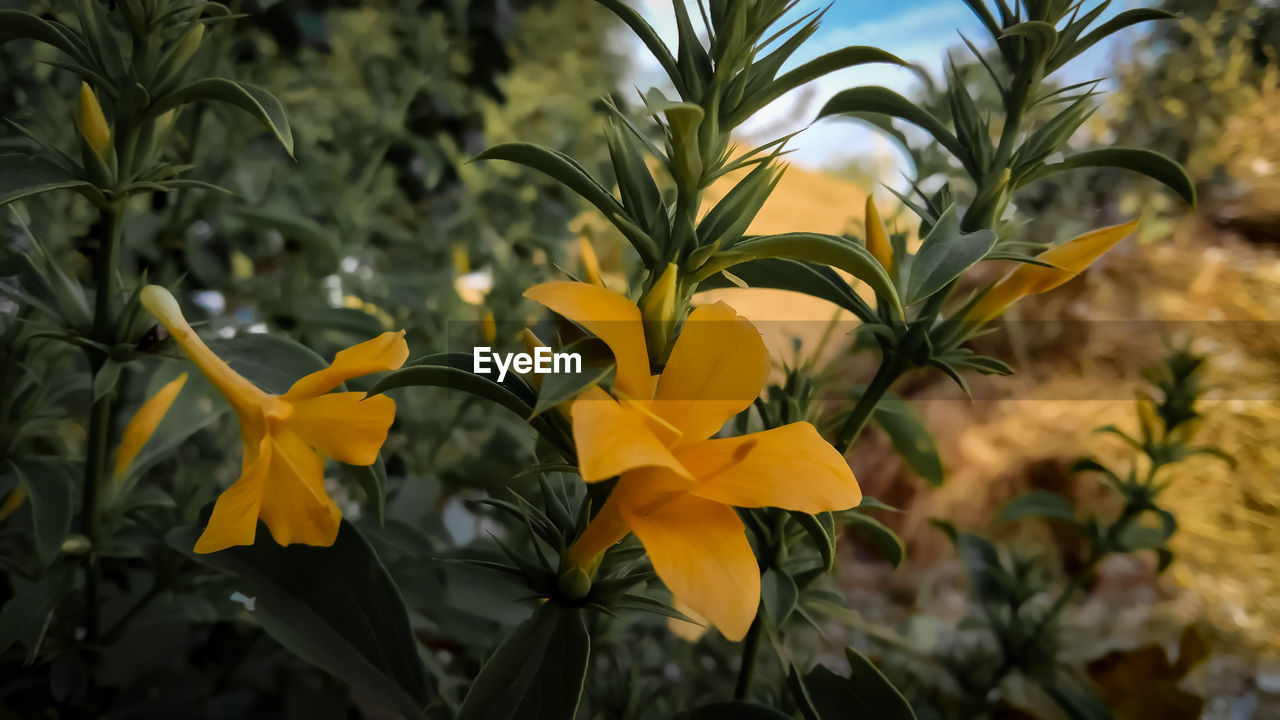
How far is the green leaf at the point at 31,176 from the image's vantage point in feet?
1.04

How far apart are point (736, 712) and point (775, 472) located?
7.6 inches

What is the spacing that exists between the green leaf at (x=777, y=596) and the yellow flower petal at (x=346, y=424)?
0.63 feet

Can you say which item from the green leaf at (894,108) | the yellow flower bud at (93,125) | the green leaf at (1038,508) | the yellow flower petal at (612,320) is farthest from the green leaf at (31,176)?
the green leaf at (1038,508)

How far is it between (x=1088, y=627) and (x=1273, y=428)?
1.71 feet

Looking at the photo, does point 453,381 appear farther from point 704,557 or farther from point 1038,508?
point 1038,508

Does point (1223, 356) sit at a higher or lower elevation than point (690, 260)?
lower

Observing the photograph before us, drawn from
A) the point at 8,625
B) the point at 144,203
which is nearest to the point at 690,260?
the point at 8,625

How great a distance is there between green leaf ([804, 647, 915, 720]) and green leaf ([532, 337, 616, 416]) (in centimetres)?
20

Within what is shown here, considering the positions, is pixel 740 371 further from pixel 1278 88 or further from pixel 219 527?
pixel 1278 88

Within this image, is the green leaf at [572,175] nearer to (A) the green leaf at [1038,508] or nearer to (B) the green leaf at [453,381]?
(B) the green leaf at [453,381]

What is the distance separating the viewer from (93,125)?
0.34 m

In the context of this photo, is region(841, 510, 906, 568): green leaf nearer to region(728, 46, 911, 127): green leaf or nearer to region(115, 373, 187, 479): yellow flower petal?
region(728, 46, 911, 127): green leaf

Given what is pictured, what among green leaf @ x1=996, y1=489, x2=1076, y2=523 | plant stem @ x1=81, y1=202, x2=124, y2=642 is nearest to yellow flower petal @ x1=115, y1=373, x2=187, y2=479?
plant stem @ x1=81, y1=202, x2=124, y2=642

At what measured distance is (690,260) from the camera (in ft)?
0.90
